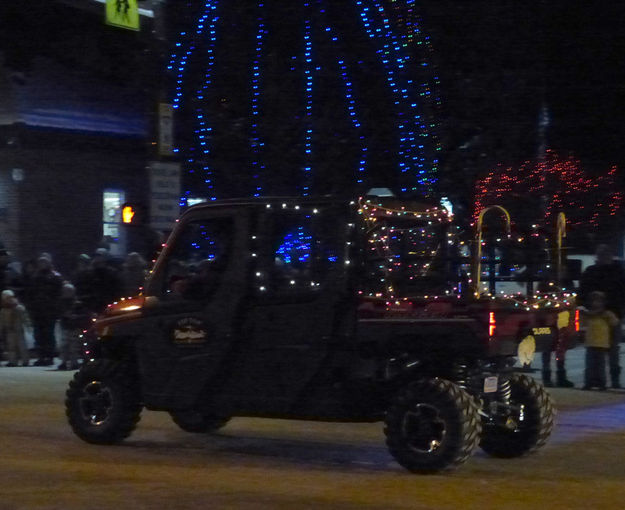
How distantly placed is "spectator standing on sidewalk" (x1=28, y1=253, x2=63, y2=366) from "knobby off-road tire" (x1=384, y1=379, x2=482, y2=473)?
1021cm

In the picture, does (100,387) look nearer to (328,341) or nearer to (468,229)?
(328,341)

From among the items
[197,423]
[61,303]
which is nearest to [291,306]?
[197,423]

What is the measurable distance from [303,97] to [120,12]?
463cm

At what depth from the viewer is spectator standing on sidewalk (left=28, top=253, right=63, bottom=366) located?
1869cm

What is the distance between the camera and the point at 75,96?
28797 mm

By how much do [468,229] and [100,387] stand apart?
3.50 m

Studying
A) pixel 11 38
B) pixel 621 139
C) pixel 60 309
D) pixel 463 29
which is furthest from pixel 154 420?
pixel 621 139

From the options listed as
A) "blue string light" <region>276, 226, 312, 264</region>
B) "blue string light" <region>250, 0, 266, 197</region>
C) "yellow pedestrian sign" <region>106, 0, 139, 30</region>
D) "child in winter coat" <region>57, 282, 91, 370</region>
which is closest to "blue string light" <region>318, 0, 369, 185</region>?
"blue string light" <region>250, 0, 266, 197</region>

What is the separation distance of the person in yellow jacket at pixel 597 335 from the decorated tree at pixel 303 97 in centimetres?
654

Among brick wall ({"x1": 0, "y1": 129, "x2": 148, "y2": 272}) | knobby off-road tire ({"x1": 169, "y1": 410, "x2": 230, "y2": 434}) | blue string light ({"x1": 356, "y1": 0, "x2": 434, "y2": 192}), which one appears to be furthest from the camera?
brick wall ({"x1": 0, "y1": 129, "x2": 148, "y2": 272})

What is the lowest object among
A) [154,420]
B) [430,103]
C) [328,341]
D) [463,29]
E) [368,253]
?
[154,420]

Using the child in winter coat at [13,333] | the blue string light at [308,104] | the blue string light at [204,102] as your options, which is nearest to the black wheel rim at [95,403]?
the child in winter coat at [13,333]

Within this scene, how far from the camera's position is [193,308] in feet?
34.1

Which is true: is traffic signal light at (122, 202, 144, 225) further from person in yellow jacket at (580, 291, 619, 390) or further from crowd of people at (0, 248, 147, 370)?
person in yellow jacket at (580, 291, 619, 390)
